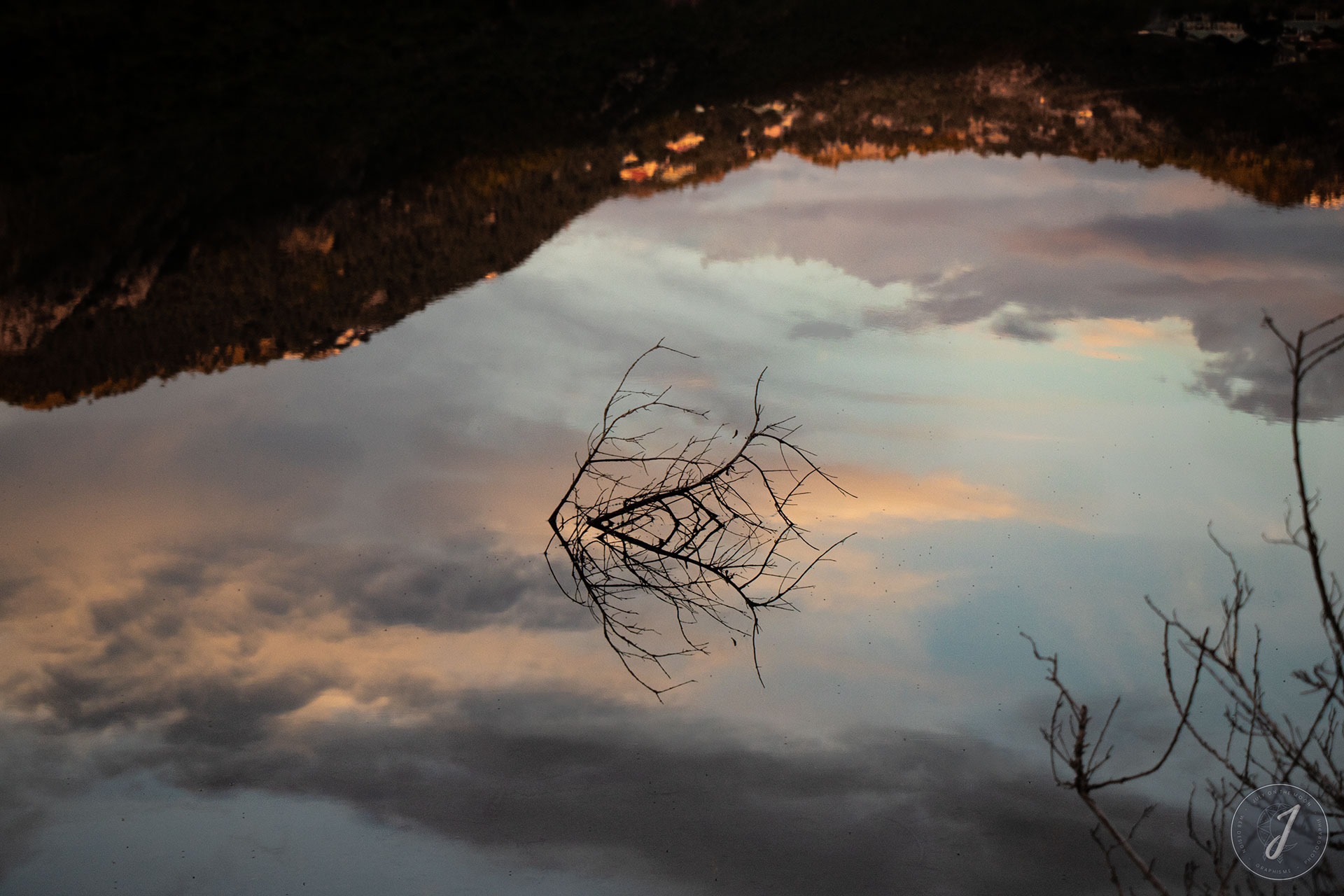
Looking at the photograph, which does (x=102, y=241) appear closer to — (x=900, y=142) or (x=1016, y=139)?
(x=900, y=142)

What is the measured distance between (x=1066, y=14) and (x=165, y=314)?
19569 mm

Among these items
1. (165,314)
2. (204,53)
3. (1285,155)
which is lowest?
(165,314)

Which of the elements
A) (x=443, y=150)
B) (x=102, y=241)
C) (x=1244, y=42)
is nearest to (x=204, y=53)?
(x=443, y=150)

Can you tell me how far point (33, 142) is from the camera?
19.1 m

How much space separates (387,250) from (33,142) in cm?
753

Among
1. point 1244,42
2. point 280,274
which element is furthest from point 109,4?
point 1244,42

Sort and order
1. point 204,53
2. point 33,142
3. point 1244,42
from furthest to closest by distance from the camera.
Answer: point 204,53 < point 1244,42 < point 33,142

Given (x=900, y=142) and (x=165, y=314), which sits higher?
(x=900, y=142)

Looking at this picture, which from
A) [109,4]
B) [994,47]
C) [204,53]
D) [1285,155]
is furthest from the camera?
[109,4]

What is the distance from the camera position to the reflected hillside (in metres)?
14.3

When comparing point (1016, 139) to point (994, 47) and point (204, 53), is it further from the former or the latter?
point (204, 53)

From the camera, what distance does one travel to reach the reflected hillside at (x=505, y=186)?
46.9ft

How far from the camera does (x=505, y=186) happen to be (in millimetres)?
18875

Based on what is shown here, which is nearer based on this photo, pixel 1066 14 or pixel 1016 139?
pixel 1016 139
